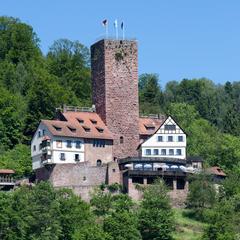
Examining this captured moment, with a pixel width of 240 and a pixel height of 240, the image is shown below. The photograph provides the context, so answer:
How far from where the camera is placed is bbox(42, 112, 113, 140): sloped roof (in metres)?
96.2

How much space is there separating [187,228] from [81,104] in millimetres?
32246

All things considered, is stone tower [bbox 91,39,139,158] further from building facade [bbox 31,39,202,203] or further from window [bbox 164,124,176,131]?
window [bbox 164,124,176,131]

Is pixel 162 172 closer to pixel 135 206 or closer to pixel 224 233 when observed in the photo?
pixel 135 206

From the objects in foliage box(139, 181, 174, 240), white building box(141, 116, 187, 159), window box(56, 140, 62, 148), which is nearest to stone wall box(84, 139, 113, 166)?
window box(56, 140, 62, 148)

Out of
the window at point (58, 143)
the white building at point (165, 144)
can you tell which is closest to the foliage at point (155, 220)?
the window at point (58, 143)

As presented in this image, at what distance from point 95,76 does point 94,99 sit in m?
1.97

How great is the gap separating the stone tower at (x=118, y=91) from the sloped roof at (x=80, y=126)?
946 mm

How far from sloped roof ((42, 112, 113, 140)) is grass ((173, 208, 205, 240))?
429 inches

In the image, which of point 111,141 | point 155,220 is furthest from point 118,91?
point 155,220

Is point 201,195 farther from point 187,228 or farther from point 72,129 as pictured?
point 72,129

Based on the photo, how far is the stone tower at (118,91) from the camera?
329 feet

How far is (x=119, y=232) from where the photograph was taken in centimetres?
8362

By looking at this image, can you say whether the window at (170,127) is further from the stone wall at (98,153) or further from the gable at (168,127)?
the stone wall at (98,153)

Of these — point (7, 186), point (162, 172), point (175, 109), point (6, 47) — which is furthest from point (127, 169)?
point (6, 47)
